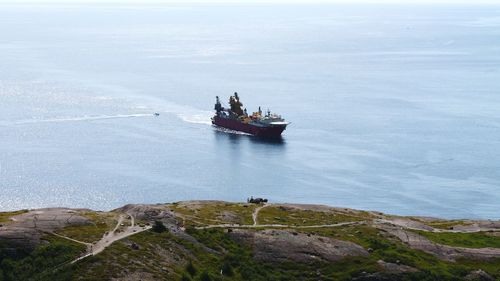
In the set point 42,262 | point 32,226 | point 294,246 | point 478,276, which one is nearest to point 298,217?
point 294,246

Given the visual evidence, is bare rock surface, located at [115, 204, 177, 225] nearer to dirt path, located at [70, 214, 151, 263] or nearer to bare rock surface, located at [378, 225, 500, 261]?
dirt path, located at [70, 214, 151, 263]

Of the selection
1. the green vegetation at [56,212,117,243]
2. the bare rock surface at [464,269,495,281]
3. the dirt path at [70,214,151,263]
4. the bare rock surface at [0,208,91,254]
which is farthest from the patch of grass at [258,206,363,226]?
the bare rock surface at [0,208,91,254]

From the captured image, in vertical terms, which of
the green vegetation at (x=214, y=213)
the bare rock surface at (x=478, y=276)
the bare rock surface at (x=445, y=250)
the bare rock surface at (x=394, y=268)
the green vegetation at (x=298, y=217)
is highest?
the green vegetation at (x=214, y=213)

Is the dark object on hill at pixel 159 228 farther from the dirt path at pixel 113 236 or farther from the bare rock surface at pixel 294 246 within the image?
the bare rock surface at pixel 294 246

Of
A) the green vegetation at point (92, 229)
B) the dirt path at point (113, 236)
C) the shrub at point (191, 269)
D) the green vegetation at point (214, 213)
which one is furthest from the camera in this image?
the green vegetation at point (214, 213)

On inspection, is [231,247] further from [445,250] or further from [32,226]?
[445,250]

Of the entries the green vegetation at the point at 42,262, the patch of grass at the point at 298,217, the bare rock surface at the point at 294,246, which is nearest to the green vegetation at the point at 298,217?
the patch of grass at the point at 298,217

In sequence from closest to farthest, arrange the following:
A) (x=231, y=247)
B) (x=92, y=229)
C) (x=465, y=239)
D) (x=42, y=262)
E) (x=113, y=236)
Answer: (x=42, y=262), (x=113, y=236), (x=231, y=247), (x=92, y=229), (x=465, y=239)
